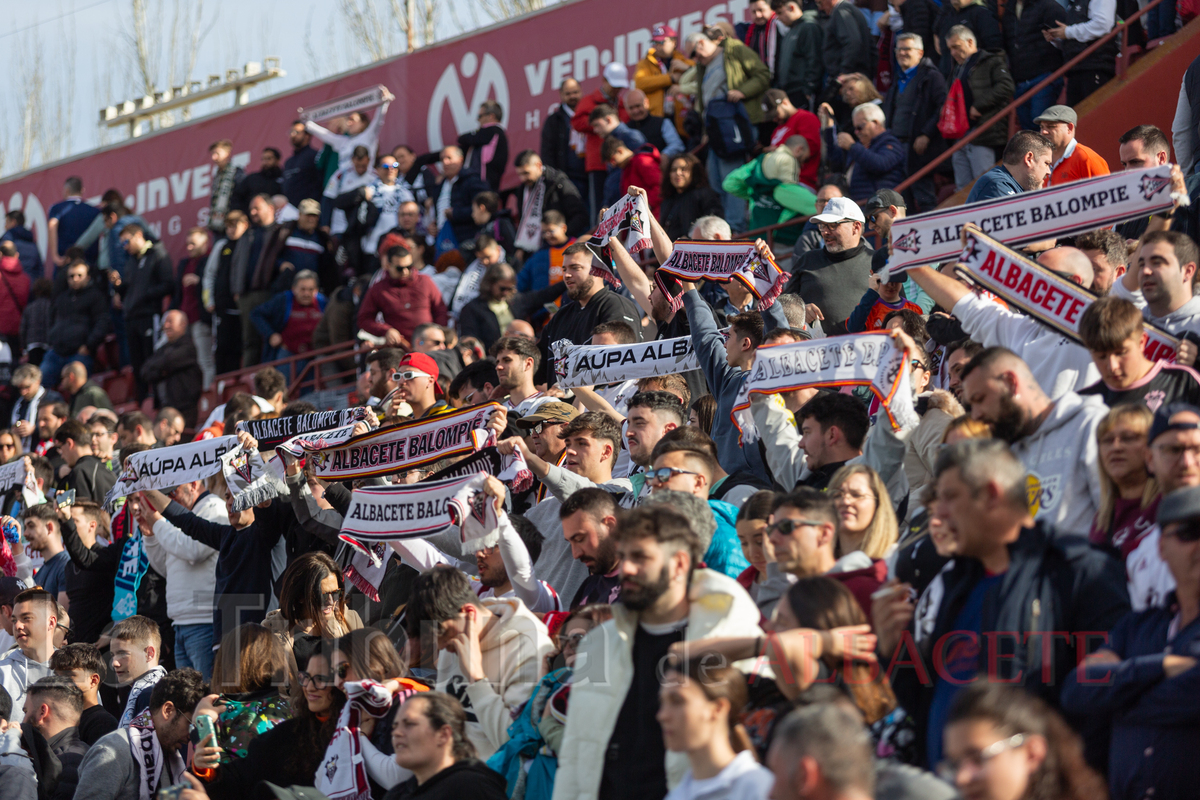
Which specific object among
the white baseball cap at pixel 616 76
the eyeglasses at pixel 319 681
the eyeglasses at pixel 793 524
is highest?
the white baseball cap at pixel 616 76

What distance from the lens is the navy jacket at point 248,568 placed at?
8383mm

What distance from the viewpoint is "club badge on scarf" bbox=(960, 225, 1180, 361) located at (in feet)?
18.3

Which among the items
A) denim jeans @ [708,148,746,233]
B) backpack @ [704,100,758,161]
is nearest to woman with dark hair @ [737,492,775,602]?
denim jeans @ [708,148,746,233]

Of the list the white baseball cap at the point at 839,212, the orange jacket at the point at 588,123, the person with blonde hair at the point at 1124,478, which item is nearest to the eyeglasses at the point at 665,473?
the person with blonde hair at the point at 1124,478

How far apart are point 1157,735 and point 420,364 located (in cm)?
589

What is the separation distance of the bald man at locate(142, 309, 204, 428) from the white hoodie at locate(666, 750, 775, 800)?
12.2 meters

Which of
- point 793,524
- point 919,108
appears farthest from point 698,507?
point 919,108

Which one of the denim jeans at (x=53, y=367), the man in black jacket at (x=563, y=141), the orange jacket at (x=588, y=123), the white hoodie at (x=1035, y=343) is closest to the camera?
the white hoodie at (x=1035, y=343)

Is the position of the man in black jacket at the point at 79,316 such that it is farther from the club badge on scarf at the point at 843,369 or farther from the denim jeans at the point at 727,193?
the club badge on scarf at the point at 843,369

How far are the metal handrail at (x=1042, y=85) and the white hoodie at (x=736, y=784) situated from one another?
7929 millimetres

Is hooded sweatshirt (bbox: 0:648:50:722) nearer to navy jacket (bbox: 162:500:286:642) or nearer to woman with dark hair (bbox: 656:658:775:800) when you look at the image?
navy jacket (bbox: 162:500:286:642)

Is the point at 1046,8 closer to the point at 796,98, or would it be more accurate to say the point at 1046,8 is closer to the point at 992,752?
the point at 796,98

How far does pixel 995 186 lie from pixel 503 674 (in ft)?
15.2

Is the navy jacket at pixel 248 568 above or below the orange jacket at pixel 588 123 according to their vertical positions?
below
